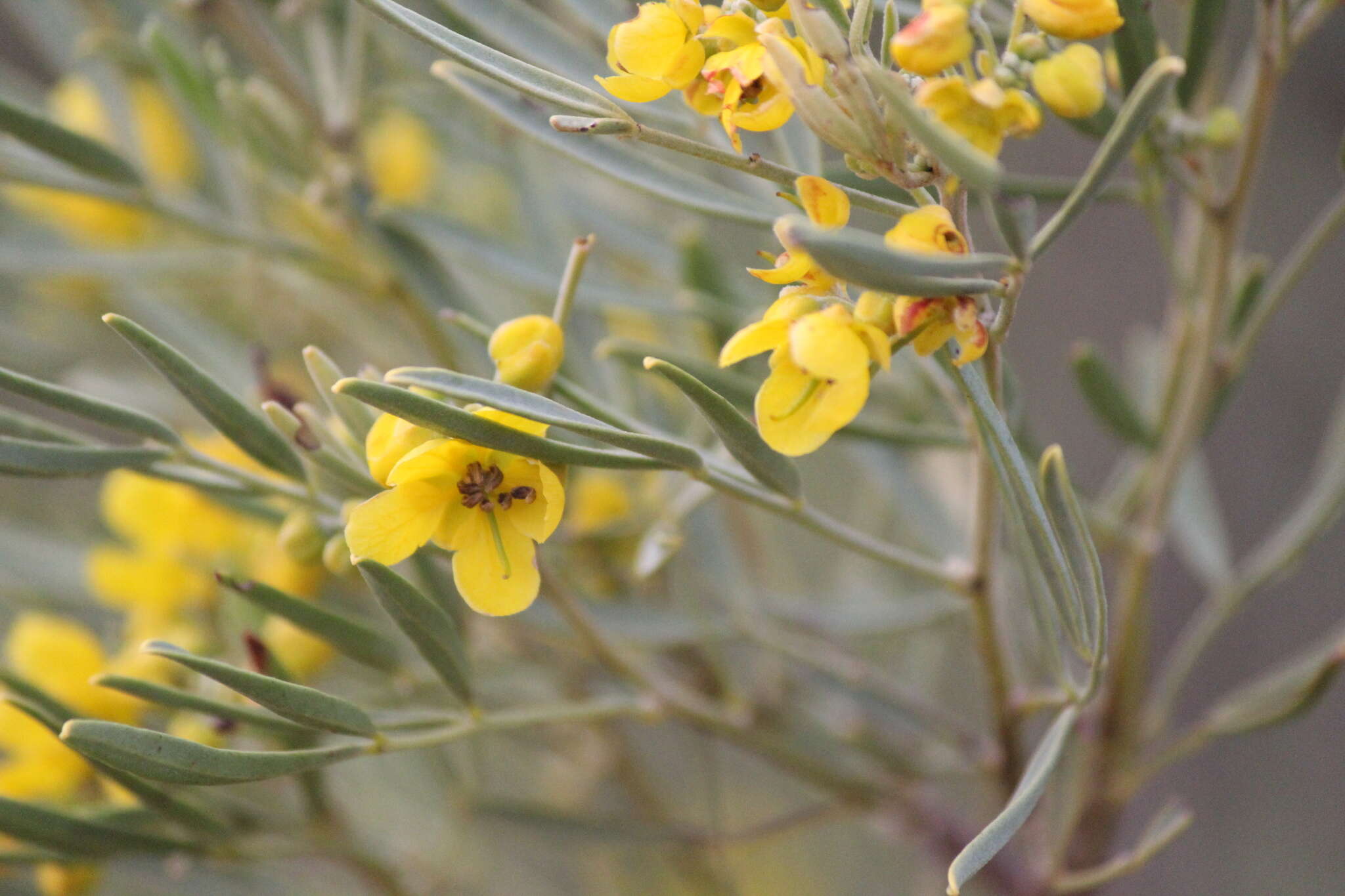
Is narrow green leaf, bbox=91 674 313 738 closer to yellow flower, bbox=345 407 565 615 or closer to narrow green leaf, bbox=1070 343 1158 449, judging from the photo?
yellow flower, bbox=345 407 565 615

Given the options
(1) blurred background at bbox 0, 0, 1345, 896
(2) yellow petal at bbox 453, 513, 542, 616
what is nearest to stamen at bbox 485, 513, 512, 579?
(2) yellow petal at bbox 453, 513, 542, 616

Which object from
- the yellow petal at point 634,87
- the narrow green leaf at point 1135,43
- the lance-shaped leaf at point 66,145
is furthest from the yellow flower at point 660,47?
the lance-shaped leaf at point 66,145

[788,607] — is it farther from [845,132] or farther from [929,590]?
[845,132]

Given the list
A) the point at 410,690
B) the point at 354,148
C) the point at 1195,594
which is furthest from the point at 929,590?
the point at 1195,594

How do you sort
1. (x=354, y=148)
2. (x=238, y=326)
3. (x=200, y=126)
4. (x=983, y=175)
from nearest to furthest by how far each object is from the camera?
(x=983, y=175), (x=354, y=148), (x=200, y=126), (x=238, y=326)

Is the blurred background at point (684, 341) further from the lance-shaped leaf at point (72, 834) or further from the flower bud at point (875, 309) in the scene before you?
the flower bud at point (875, 309)
